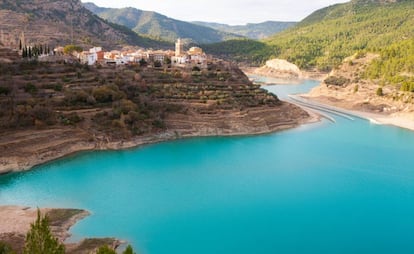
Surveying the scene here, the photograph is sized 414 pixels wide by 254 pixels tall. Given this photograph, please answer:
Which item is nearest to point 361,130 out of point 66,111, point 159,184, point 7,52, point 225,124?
point 225,124

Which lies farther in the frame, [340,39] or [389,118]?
[340,39]

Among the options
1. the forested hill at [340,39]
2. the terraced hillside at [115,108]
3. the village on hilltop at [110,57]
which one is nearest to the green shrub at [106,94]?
the terraced hillside at [115,108]

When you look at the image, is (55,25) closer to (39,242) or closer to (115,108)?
(115,108)

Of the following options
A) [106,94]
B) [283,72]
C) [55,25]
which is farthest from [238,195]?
[283,72]

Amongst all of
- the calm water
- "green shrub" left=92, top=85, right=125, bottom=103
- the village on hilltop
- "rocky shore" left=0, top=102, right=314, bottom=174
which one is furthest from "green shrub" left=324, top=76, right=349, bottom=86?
"green shrub" left=92, top=85, right=125, bottom=103

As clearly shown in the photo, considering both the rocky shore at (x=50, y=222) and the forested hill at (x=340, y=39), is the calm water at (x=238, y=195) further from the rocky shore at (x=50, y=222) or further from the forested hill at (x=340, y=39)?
the forested hill at (x=340, y=39)

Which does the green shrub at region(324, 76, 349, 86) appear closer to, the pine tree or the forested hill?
the forested hill
